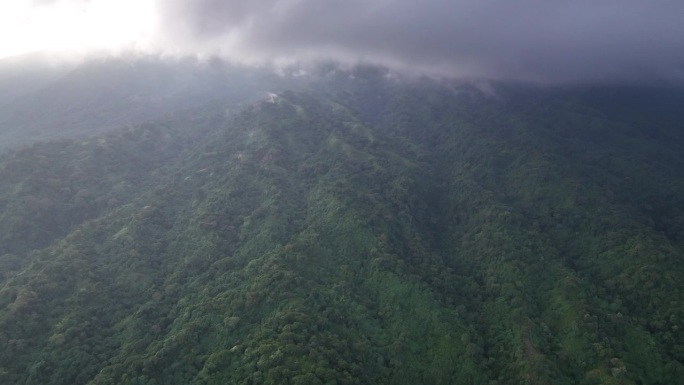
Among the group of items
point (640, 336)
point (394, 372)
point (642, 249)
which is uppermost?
point (642, 249)

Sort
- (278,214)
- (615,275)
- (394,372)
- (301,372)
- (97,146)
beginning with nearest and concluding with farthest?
(301,372) → (394,372) → (615,275) → (278,214) → (97,146)

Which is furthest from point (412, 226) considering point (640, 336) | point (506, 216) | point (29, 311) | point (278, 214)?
point (29, 311)

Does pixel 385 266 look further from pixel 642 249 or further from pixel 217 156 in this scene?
pixel 217 156

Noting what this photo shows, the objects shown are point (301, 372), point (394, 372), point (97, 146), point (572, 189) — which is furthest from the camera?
point (97, 146)

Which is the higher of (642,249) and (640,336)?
(642,249)

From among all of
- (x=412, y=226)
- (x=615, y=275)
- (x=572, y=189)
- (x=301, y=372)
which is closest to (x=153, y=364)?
(x=301, y=372)

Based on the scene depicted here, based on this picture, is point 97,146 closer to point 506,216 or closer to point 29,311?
point 29,311

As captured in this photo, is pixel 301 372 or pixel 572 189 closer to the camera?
pixel 301 372
